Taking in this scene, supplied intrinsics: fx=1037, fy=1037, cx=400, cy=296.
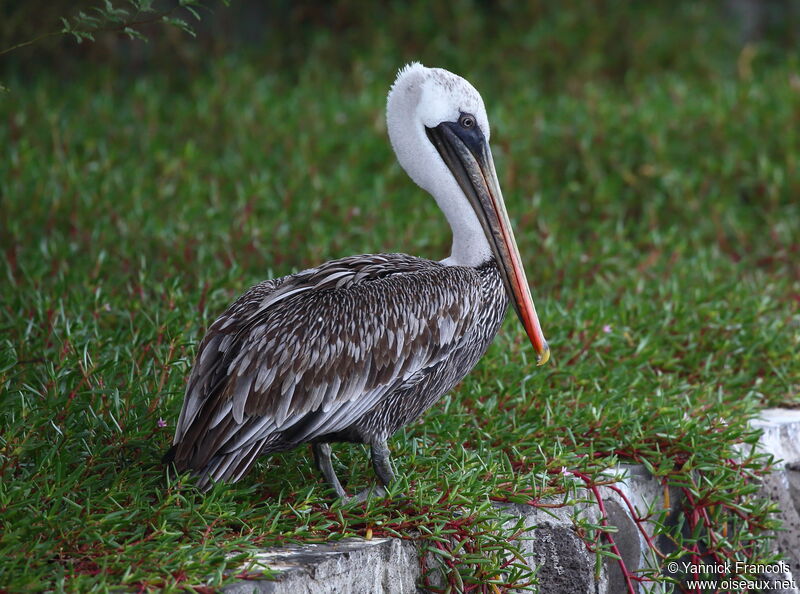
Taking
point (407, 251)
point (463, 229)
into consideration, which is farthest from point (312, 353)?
point (407, 251)

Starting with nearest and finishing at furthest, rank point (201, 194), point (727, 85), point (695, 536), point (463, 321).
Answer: point (463, 321)
point (695, 536)
point (201, 194)
point (727, 85)

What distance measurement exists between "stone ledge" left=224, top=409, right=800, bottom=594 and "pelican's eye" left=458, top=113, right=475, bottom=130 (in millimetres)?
1229

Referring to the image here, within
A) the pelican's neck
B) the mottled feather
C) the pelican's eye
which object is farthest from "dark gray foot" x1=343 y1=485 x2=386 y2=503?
the pelican's eye

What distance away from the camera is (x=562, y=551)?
3129 mm

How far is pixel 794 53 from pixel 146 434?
23.9ft

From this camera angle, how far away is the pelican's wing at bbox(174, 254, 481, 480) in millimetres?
2949

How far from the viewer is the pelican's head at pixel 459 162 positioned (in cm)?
337

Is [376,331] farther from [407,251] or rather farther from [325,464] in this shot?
[407,251]

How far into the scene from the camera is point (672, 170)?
21.2 ft

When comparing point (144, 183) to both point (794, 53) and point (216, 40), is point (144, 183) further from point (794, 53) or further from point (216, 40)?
point (794, 53)

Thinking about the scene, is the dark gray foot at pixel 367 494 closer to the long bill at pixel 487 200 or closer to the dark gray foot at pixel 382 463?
the dark gray foot at pixel 382 463

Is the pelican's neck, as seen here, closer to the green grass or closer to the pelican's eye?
the pelican's eye

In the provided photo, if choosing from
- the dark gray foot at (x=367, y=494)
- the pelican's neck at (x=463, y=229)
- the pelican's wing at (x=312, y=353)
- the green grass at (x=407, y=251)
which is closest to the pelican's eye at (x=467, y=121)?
the pelican's neck at (x=463, y=229)

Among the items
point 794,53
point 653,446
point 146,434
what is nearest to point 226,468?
point 146,434
